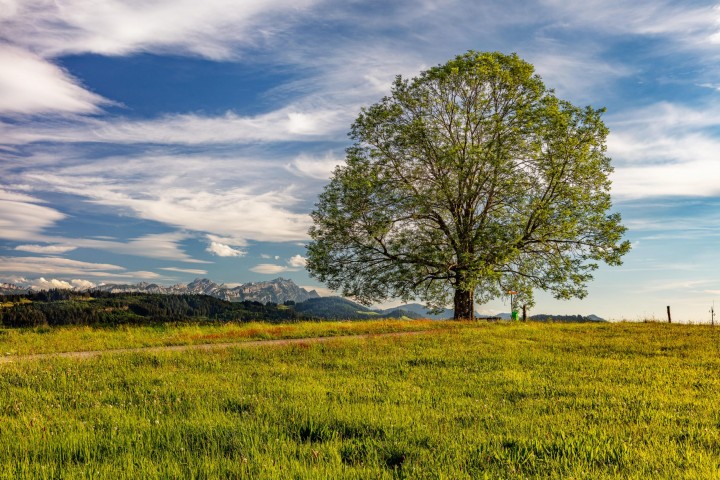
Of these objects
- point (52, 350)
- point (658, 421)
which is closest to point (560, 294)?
point (658, 421)

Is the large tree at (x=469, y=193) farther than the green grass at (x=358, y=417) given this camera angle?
Yes

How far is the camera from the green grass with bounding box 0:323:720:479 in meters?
5.95

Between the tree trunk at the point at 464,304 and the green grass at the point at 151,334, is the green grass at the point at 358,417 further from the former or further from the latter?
the tree trunk at the point at 464,304

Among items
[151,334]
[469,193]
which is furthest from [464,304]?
[151,334]

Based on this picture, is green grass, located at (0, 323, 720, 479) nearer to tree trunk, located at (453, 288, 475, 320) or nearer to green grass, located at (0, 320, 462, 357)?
green grass, located at (0, 320, 462, 357)

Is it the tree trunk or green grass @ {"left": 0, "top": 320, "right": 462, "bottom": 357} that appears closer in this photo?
green grass @ {"left": 0, "top": 320, "right": 462, "bottom": 357}

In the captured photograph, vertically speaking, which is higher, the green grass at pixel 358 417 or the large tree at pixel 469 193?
the large tree at pixel 469 193

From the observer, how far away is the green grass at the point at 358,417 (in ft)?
19.5

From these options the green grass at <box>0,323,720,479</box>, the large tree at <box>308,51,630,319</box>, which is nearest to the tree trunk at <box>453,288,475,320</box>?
the large tree at <box>308,51,630,319</box>

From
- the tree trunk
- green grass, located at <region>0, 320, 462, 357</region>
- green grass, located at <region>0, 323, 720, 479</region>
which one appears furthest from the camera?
the tree trunk

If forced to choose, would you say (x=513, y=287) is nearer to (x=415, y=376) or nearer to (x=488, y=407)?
(x=415, y=376)

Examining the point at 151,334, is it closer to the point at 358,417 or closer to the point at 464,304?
the point at 358,417

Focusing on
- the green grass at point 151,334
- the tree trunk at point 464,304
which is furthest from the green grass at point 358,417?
the tree trunk at point 464,304

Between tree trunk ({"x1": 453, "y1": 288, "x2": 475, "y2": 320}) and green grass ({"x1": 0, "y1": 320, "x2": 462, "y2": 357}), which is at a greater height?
tree trunk ({"x1": 453, "y1": 288, "x2": 475, "y2": 320})
